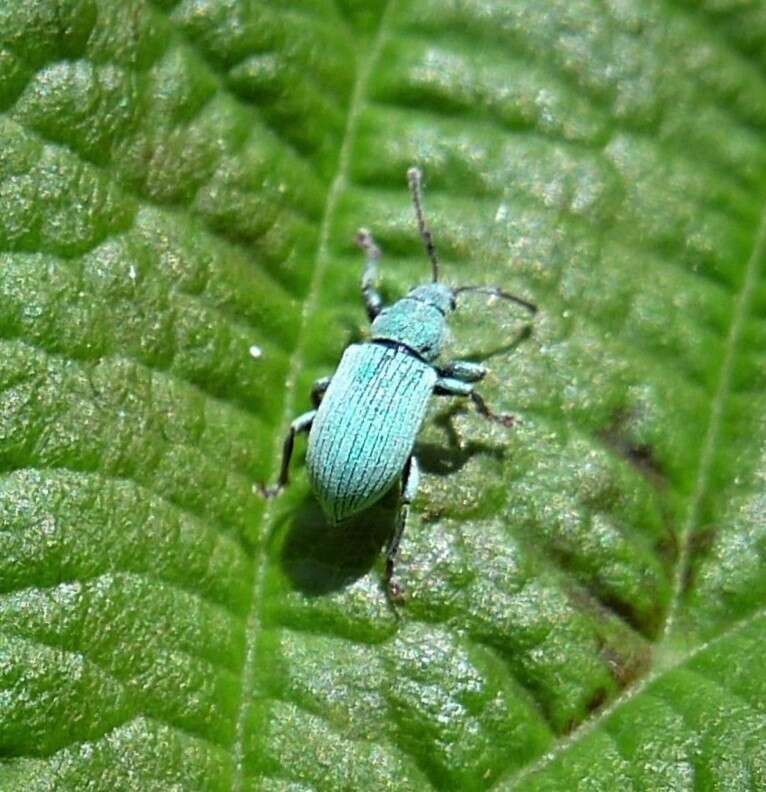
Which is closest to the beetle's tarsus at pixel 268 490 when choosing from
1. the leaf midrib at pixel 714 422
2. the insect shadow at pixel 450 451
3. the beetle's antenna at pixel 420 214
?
the insect shadow at pixel 450 451

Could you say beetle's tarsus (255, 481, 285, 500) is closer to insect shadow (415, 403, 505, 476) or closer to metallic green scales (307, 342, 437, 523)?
metallic green scales (307, 342, 437, 523)

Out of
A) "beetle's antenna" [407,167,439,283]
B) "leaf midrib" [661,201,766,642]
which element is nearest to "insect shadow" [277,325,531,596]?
"beetle's antenna" [407,167,439,283]

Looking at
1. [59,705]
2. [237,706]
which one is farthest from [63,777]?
[237,706]

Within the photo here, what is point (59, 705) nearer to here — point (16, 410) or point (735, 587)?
point (16, 410)

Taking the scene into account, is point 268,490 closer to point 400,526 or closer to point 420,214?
point 400,526

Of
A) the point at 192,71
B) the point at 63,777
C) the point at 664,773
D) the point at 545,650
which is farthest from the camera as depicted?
the point at 192,71

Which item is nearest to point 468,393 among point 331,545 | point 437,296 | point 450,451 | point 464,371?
point 464,371
